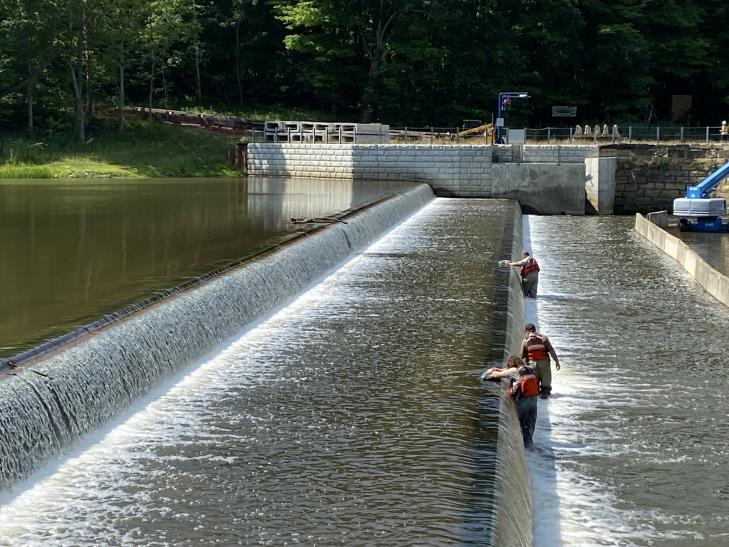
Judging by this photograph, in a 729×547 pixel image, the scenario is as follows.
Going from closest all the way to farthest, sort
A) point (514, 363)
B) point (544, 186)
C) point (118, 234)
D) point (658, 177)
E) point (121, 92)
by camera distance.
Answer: point (514, 363), point (118, 234), point (544, 186), point (658, 177), point (121, 92)

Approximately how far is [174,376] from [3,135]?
131 ft

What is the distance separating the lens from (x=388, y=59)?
196 feet

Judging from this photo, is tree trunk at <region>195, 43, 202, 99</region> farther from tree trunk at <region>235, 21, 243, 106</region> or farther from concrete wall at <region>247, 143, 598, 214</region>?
concrete wall at <region>247, 143, 598, 214</region>

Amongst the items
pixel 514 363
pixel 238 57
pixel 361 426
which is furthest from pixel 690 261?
pixel 238 57

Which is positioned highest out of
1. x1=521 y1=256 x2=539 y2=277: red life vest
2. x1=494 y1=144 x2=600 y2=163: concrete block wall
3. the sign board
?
the sign board

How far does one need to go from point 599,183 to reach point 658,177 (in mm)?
3036

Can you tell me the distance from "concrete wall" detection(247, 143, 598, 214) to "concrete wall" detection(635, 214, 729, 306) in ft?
20.3

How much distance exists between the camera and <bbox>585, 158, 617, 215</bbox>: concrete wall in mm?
39594

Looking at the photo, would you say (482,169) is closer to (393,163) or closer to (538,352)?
(393,163)

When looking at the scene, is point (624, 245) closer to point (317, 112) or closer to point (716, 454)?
point (716, 454)

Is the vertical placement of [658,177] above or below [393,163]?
below

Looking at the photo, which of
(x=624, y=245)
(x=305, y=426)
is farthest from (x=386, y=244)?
(x=305, y=426)

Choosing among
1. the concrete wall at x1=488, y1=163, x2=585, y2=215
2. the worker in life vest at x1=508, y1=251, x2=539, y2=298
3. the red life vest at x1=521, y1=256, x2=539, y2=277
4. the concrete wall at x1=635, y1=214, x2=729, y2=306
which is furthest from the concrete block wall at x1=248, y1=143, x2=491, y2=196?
the red life vest at x1=521, y1=256, x2=539, y2=277

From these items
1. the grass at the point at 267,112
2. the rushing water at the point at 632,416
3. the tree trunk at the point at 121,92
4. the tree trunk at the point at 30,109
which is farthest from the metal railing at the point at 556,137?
the rushing water at the point at 632,416
